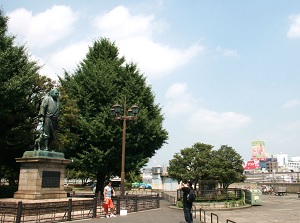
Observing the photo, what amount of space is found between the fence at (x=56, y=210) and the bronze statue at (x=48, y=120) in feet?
11.8

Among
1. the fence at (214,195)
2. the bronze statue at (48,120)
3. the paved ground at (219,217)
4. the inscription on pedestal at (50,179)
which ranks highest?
the bronze statue at (48,120)

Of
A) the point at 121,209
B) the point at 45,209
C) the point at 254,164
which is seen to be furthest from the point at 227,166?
the point at 254,164

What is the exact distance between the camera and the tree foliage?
2900 cm

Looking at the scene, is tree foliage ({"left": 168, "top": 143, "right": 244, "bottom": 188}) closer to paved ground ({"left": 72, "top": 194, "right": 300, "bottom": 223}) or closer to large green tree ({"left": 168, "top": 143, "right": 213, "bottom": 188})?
large green tree ({"left": 168, "top": 143, "right": 213, "bottom": 188})

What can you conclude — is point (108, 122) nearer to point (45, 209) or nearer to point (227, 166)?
point (227, 166)

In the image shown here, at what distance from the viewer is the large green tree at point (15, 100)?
2008 cm

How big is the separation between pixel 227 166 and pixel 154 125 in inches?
351

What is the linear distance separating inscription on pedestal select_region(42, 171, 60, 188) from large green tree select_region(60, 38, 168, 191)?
10671 mm

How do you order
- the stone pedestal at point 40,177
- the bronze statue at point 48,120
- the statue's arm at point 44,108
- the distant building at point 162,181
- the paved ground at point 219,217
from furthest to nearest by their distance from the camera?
the distant building at point 162,181 < the statue's arm at point 44,108 < the bronze statue at point 48,120 < the stone pedestal at point 40,177 < the paved ground at point 219,217

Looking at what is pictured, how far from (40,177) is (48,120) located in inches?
118

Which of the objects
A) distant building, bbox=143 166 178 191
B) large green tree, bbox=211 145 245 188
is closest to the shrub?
large green tree, bbox=211 145 245 188

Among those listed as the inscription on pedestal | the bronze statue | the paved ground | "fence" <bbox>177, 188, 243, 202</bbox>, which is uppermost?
the bronze statue

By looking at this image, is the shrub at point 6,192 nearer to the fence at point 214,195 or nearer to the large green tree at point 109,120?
the large green tree at point 109,120

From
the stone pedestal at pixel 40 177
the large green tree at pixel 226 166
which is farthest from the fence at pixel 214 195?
the stone pedestal at pixel 40 177
